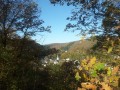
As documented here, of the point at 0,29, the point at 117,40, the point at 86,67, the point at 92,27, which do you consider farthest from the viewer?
the point at 0,29

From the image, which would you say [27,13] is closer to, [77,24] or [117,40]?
[77,24]

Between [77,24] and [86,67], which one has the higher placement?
[77,24]

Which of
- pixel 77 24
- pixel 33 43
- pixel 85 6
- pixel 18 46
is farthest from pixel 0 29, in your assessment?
pixel 85 6

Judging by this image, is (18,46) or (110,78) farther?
(18,46)

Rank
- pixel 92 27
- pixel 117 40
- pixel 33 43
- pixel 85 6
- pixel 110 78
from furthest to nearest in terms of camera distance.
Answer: pixel 33 43 → pixel 92 27 → pixel 85 6 → pixel 117 40 → pixel 110 78

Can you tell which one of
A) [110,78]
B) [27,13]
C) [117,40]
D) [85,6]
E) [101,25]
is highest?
[27,13]

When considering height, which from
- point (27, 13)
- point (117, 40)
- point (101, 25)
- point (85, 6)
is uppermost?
point (27, 13)

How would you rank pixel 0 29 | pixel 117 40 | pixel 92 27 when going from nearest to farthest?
pixel 117 40 → pixel 92 27 → pixel 0 29

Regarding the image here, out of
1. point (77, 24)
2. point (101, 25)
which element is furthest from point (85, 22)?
point (101, 25)

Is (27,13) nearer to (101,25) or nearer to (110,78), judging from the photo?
(101,25)
